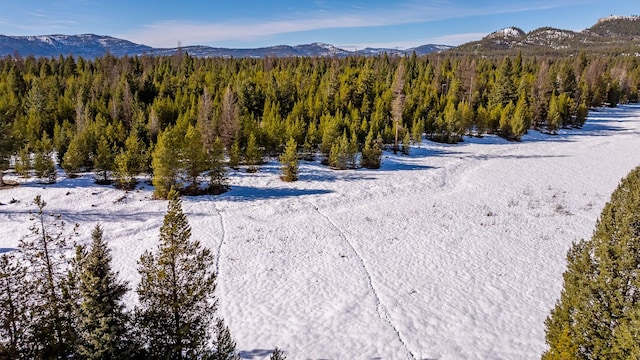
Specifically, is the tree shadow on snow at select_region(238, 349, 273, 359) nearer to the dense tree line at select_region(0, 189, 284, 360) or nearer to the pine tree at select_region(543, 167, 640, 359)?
the dense tree line at select_region(0, 189, 284, 360)

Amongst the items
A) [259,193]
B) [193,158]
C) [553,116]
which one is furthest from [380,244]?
[553,116]

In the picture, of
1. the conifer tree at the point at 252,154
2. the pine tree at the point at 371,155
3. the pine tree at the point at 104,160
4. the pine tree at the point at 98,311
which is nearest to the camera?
the pine tree at the point at 98,311

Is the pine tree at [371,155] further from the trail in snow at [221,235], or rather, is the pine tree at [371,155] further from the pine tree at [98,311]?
the pine tree at [98,311]

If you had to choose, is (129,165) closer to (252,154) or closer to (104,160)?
(104,160)

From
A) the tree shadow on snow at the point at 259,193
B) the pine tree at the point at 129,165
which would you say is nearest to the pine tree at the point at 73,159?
the pine tree at the point at 129,165

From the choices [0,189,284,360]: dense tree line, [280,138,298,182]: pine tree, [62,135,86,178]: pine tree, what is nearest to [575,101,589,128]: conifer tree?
[280,138,298,182]: pine tree

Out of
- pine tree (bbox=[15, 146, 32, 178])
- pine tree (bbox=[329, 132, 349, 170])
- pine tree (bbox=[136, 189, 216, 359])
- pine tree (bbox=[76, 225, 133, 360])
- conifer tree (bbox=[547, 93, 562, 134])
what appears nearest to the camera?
pine tree (bbox=[76, 225, 133, 360])
